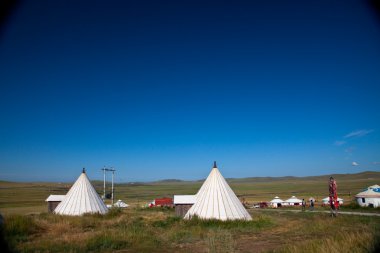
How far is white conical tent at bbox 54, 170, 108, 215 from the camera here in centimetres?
2562

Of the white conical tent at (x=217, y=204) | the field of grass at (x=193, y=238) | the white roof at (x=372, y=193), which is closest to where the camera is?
the field of grass at (x=193, y=238)

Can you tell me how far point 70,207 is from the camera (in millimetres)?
25719

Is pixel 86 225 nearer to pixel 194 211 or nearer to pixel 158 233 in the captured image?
pixel 158 233

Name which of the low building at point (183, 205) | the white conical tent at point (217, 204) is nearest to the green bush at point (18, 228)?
the white conical tent at point (217, 204)

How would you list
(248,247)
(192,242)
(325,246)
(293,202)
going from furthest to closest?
(293,202) → (192,242) → (248,247) → (325,246)

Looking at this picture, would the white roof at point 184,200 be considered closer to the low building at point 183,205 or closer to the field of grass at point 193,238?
the low building at point 183,205

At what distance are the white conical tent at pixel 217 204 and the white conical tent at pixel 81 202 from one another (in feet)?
30.4

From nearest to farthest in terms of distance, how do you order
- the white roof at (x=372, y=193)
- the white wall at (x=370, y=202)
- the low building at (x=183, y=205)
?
the low building at (x=183, y=205) < the white wall at (x=370, y=202) < the white roof at (x=372, y=193)

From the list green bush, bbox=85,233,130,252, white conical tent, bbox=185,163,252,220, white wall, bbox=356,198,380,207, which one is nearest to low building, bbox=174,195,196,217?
white conical tent, bbox=185,163,252,220

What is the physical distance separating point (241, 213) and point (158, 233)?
21.9 ft

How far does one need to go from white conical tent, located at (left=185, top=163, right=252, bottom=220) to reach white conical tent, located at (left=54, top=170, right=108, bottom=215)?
9.28 metres

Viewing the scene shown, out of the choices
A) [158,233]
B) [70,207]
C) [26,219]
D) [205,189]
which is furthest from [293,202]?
[26,219]

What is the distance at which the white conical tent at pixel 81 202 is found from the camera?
84.1 feet

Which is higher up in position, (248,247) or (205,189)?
(205,189)
